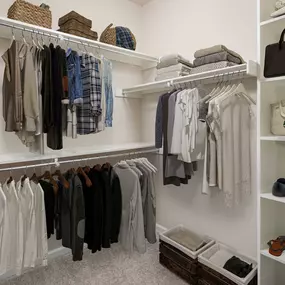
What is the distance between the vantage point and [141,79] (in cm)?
307

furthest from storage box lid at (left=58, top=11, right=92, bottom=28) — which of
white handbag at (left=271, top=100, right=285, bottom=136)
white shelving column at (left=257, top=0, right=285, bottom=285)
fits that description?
white handbag at (left=271, top=100, right=285, bottom=136)

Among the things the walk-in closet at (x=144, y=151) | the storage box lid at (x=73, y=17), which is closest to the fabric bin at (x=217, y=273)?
the walk-in closet at (x=144, y=151)

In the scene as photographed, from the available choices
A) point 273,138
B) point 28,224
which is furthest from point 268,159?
point 28,224

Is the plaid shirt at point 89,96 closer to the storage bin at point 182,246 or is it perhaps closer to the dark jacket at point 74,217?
the dark jacket at point 74,217

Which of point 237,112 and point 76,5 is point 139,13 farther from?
point 237,112

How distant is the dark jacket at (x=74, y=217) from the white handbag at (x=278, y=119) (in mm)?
1483

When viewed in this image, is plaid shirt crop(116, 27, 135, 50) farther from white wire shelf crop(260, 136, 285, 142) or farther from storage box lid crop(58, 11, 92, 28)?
white wire shelf crop(260, 136, 285, 142)

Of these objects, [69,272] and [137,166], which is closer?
[69,272]

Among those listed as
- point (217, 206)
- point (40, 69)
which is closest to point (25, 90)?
point (40, 69)

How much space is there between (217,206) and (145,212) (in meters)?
0.70

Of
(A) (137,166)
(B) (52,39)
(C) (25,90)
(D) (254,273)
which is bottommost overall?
(D) (254,273)

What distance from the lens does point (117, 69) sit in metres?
2.80

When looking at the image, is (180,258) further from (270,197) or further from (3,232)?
(3,232)

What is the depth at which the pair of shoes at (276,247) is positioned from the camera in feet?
5.11
